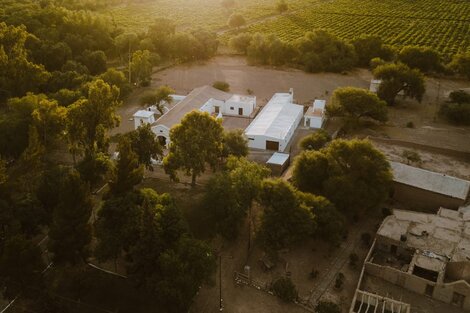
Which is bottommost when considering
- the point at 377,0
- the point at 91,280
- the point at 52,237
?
the point at 91,280

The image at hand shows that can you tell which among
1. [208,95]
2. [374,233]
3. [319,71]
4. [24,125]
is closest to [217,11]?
[319,71]

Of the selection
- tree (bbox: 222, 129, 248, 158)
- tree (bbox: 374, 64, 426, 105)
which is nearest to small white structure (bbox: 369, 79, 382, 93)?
tree (bbox: 374, 64, 426, 105)

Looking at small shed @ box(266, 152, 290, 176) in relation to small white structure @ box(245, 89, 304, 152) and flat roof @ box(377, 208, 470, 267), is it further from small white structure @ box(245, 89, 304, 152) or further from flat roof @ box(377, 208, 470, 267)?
flat roof @ box(377, 208, 470, 267)

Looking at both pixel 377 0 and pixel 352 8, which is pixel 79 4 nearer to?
pixel 352 8

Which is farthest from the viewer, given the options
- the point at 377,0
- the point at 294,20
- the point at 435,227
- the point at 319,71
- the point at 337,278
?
the point at 377,0

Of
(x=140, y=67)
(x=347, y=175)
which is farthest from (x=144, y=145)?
(x=140, y=67)

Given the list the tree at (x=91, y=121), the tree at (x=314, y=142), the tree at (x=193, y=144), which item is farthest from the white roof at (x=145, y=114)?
the tree at (x=314, y=142)

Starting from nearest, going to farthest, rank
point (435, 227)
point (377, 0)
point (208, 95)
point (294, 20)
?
point (435, 227) → point (208, 95) → point (294, 20) → point (377, 0)
